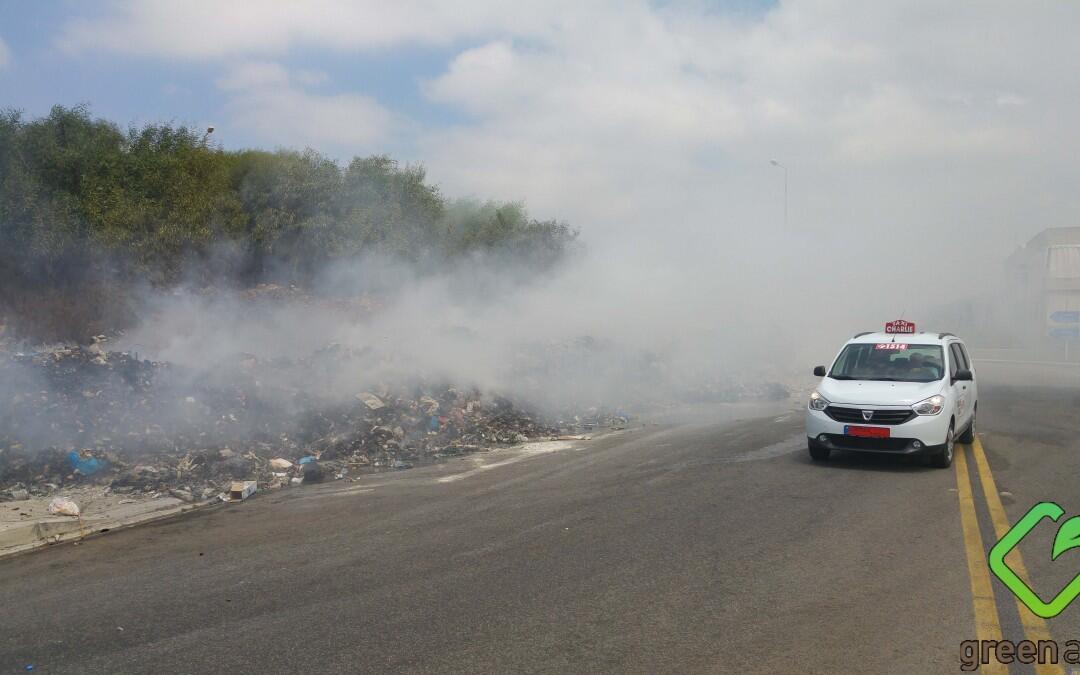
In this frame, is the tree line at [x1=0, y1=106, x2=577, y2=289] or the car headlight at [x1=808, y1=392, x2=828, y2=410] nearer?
the car headlight at [x1=808, y1=392, x2=828, y2=410]

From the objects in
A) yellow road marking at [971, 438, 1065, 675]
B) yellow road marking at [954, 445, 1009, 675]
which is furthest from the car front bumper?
yellow road marking at [954, 445, 1009, 675]

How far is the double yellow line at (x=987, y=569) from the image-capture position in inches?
172

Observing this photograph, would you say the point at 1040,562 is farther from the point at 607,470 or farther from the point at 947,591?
the point at 607,470

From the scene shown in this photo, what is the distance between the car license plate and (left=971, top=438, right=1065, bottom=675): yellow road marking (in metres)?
1.06

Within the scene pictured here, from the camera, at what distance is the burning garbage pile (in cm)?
973

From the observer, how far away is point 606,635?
4.42m

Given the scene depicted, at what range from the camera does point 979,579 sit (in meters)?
5.32

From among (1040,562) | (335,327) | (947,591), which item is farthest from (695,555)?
(335,327)

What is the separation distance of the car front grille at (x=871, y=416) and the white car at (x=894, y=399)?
0.04 feet

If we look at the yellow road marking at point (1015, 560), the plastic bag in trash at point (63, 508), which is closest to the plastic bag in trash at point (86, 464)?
the plastic bag in trash at point (63, 508)

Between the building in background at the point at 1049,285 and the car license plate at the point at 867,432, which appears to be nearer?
the car license plate at the point at 867,432

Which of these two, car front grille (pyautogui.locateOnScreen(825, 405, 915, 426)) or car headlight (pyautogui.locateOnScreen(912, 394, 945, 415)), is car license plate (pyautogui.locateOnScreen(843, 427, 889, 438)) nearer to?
car front grille (pyautogui.locateOnScreen(825, 405, 915, 426))

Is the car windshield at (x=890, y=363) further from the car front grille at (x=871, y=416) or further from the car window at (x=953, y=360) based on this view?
the car front grille at (x=871, y=416)

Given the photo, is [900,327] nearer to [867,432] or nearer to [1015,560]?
[867,432]
